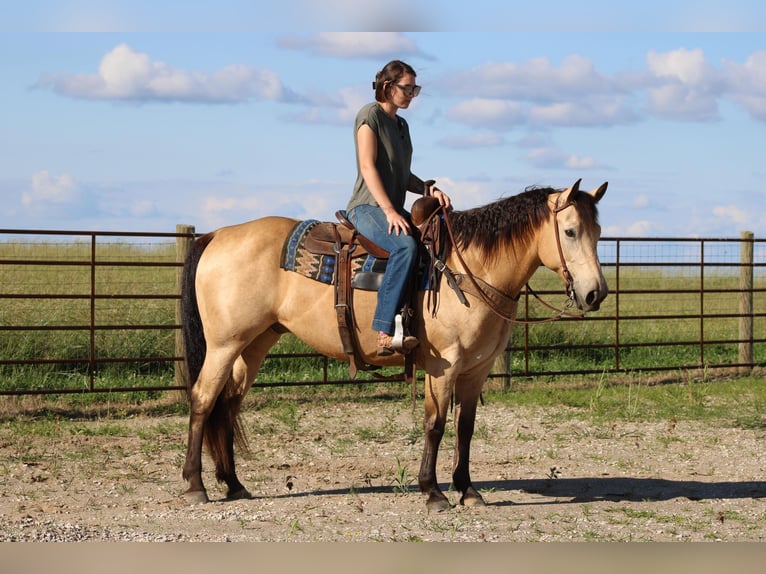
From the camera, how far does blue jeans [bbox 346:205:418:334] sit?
5.45m

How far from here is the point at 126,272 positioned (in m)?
18.0

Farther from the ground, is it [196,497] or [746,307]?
[746,307]

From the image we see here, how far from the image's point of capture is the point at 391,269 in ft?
18.0

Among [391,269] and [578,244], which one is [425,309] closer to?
[391,269]

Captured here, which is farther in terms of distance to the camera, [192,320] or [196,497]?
[192,320]

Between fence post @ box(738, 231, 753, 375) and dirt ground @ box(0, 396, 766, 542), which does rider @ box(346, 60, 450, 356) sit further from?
fence post @ box(738, 231, 753, 375)

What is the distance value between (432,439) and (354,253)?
124 centimetres

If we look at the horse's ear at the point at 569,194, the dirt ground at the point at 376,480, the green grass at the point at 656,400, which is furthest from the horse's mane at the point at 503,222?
the green grass at the point at 656,400

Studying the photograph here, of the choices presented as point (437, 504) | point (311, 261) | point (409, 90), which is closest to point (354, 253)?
point (311, 261)

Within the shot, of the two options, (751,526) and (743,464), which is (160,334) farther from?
(751,526)

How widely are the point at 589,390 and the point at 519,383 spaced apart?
0.84 m

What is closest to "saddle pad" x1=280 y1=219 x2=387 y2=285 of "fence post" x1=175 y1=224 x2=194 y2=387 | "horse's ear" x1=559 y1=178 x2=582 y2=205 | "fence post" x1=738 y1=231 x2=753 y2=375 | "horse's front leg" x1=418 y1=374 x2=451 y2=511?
"horse's front leg" x1=418 y1=374 x2=451 y2=511

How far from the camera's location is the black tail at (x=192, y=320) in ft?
20.2

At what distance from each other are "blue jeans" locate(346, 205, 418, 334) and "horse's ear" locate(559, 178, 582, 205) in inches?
35.4
